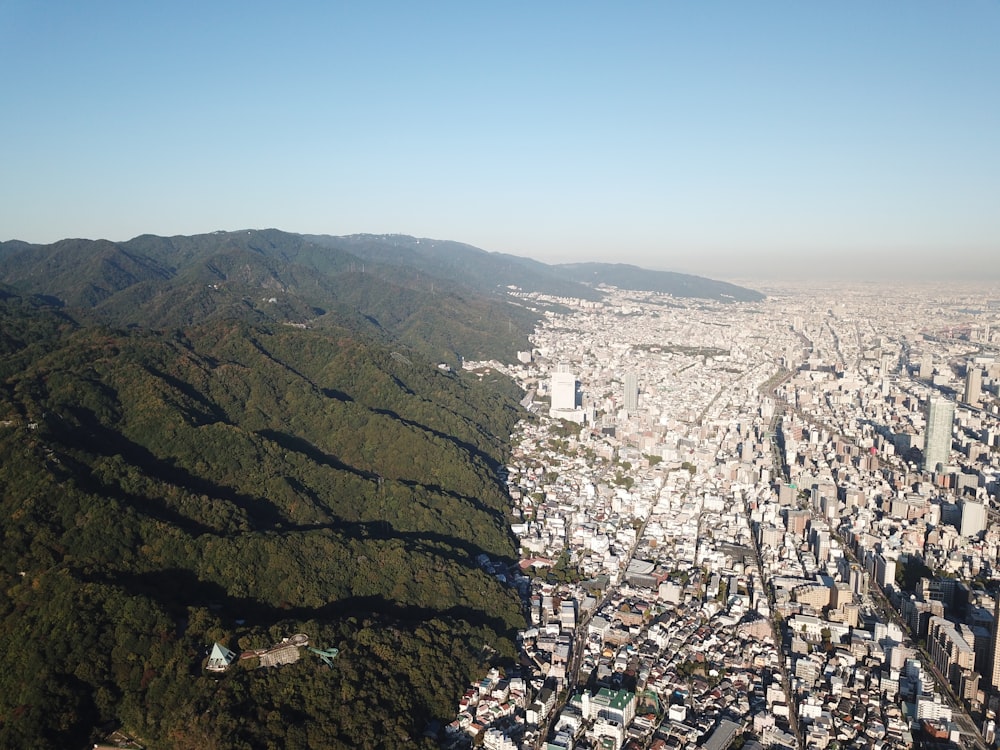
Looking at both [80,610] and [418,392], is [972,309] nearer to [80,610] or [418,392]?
[418,392]

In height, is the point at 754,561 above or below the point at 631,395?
below

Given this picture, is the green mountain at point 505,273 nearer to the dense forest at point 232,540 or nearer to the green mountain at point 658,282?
the green mountain at point 658,282

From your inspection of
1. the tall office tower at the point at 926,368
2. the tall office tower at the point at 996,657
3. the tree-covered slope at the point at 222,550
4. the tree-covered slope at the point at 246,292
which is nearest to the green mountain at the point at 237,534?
the tree-covered slope at the point at 222,550

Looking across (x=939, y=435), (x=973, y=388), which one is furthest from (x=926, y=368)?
(x=939, y=435)

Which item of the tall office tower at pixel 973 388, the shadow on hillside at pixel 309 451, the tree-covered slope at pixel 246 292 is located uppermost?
the tree-covered slope at pixel 246 292

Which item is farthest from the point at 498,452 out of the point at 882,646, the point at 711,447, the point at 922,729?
the point at 922,729

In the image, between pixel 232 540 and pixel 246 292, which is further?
pixel 246 292

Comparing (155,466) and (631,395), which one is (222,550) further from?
(631,395)
